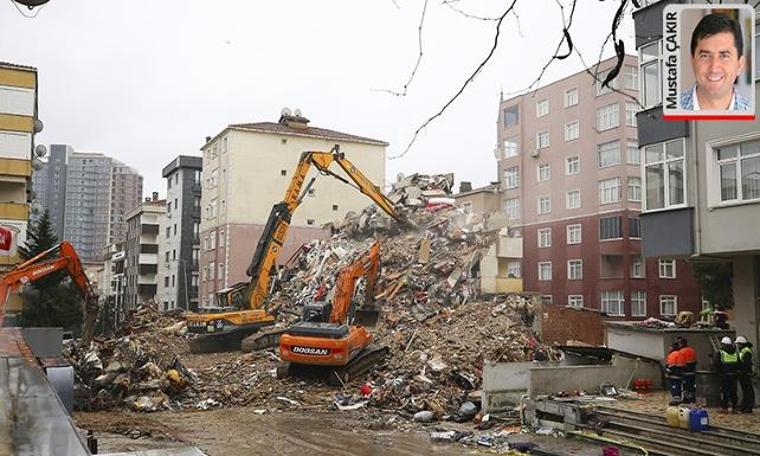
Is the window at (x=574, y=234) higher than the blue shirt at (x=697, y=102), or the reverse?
the window at (x=574, y=234)

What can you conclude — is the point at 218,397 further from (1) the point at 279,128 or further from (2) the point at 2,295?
(1) the point at 279,128

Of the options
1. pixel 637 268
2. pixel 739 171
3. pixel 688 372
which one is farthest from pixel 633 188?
pixel 688 372

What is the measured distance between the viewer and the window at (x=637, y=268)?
42375 mm

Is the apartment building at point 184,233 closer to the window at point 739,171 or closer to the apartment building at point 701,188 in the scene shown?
the apartment building at point 701,188

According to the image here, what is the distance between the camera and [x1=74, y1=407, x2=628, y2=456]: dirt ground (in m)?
12.9

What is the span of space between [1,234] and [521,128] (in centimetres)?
3618

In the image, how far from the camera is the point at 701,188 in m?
15.2

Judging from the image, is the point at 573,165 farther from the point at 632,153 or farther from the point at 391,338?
the point at 391,338

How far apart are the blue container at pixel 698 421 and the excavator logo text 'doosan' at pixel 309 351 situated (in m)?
10.1

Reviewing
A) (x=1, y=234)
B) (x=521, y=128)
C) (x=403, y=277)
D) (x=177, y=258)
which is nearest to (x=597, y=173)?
(x=521, y=128)

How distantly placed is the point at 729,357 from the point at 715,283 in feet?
72.4

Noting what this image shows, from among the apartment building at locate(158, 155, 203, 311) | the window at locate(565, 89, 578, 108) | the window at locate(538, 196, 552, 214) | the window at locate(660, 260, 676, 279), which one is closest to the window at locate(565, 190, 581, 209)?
the window at locate(538, 196, 552, 214)

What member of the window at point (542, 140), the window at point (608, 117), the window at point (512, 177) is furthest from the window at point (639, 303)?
the window at point (512, 177)

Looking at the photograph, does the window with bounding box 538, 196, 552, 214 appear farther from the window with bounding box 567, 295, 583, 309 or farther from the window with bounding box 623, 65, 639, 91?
the window with bounding box 623, 65, 639, 91
